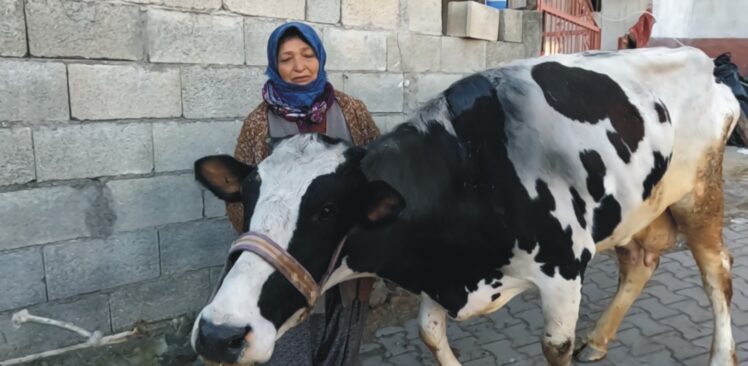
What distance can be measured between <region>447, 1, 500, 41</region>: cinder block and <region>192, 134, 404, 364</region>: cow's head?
8.88 ft

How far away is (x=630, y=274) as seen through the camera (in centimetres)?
335

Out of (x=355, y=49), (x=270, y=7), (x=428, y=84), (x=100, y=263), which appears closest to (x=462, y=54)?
(x=428, y=84)

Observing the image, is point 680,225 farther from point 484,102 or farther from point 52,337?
point 52,337

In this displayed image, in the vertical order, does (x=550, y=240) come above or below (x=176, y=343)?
above

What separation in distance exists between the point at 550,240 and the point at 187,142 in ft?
6.11

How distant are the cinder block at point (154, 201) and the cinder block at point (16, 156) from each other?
1.16 feet

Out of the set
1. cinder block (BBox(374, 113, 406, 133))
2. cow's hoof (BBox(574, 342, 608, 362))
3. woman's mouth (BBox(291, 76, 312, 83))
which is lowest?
cow's hoof (BBox(574, 342, 608, 362))

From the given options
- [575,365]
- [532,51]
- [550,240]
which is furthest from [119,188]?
[532,51]

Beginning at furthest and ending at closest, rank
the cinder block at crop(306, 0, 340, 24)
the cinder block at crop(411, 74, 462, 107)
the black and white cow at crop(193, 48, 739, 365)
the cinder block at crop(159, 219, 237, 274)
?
the cinder block at crop(411, 74, 462, 107) < the cinder block at crop(306, 0, 340, 24) < the cinder block at crop(159, 219, 237, 274) < the black and white cow at crop(193, 48, 739, 365)

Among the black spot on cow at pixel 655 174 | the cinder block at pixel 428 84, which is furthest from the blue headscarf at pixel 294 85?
the cinder block at pixel 428 84

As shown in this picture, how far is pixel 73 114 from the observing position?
9.19 ft

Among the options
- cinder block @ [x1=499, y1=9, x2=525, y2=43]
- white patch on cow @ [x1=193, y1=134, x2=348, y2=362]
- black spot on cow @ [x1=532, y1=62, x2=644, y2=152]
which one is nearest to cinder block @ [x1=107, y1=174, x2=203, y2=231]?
white patch on cow @ [x1=193, y1=134, x2=348, y2=362]

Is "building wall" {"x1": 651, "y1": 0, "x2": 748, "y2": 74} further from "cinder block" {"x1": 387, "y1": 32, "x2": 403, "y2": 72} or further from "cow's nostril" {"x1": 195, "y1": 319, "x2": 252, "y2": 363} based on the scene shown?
"cow's nostril" {"x1": 195, "y1": 319, "x2": 252, "y2": 363}

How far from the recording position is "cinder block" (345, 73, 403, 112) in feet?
12.7
